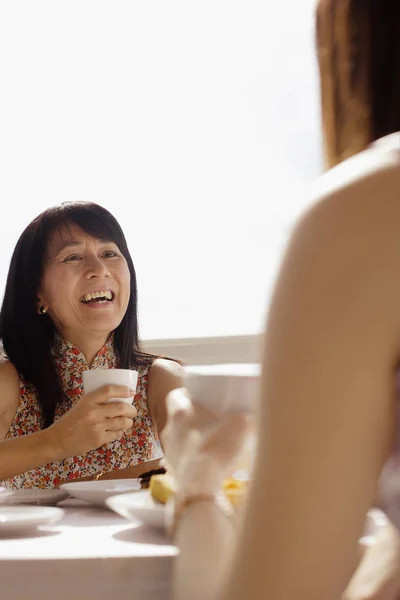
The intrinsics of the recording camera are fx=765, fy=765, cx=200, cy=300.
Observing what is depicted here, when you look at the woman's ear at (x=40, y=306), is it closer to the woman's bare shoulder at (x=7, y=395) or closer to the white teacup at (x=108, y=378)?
the woman's bare shoulder at (x=7, y=395)

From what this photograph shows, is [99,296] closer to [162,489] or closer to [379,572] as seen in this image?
[162,489]

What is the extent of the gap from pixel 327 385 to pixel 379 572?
7.7 inches

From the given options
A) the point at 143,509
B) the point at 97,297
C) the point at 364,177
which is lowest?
the point at 143,509

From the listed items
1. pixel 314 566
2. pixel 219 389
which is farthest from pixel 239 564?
pixel 219 389

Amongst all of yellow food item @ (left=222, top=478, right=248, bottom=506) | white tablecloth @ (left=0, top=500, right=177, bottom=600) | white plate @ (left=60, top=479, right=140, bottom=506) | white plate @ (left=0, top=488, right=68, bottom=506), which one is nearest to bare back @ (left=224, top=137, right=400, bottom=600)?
white tablecloth @ (left=0, top=500, right=177, bottom=600)

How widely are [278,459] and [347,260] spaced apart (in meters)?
0.14

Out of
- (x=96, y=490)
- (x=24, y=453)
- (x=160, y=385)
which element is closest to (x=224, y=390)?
(x=96, y=490)

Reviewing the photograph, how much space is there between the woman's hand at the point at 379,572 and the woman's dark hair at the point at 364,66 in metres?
0.33

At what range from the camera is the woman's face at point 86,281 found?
2211mm

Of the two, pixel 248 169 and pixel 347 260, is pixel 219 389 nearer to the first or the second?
pixel 347 260

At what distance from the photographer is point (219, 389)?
2.29 feet

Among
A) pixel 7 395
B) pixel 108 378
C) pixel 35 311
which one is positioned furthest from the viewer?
pixel 35 311

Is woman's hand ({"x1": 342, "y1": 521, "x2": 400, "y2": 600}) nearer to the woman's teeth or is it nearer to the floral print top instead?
the floral print top

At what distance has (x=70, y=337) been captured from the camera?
7.62 ft
